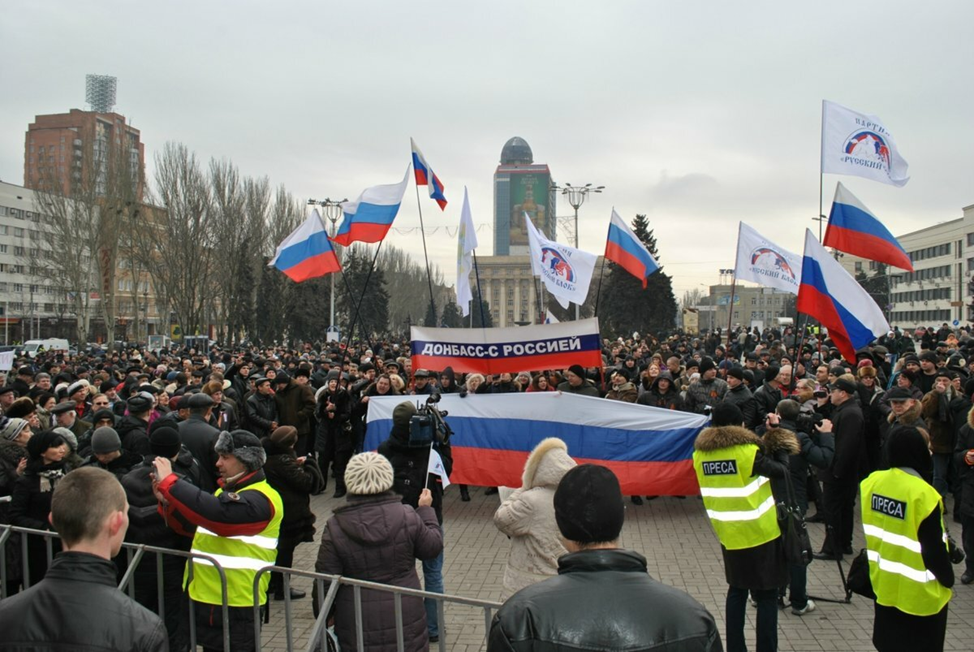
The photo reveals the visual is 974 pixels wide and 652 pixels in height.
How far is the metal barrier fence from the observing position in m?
3.80

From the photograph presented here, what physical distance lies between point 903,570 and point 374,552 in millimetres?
2910

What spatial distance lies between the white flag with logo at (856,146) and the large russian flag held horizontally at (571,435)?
148 inches

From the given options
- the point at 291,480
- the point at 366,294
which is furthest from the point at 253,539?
the point at 366,294

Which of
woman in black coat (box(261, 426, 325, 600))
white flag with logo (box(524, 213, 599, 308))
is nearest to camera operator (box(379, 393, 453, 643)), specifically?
woman in black coat (box(261, 426, 325, 600))

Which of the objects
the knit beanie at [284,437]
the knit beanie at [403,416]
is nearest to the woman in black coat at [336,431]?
the knit beanie at [284,437]

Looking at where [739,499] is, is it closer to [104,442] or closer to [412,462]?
[412,462]

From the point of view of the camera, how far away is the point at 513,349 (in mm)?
9578

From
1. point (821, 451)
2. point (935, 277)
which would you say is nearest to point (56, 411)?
point (821, 451)

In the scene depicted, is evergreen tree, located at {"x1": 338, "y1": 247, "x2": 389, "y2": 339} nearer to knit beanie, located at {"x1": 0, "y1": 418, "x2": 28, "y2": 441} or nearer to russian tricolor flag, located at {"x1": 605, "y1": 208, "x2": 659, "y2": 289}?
russian tricolor flag, located at {"x1": 605, "y1": 208, "x2": 659, "y2": 289}

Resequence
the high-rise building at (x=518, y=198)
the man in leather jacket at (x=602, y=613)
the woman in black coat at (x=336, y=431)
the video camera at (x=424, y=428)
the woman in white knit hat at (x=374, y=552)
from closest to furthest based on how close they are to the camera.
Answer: the man in leather jacket at (x=602, y=613), the woman in white knit hat at (x=374, y=552), the video camera at (x=424, y=428), the woman in black coat at (x=336, y=431), the high-rise building at (x=518, y=198)

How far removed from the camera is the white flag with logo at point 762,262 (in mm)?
13547

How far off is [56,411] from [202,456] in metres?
2.32

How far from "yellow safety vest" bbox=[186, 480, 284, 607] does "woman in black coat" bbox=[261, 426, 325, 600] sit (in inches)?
48.9

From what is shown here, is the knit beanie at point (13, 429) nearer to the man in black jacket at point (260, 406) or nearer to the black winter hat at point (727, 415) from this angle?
the man in black jacket at point (260, 406)
